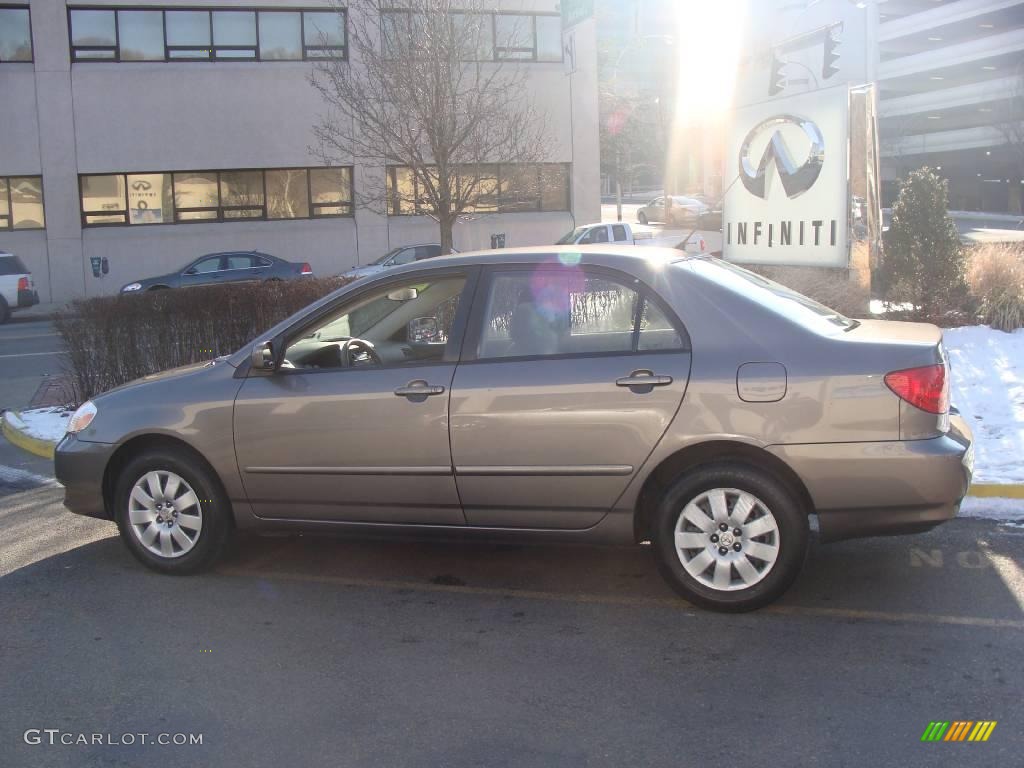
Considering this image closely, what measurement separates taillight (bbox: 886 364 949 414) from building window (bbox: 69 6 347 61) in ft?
84.3

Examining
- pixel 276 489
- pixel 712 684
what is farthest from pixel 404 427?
pixel 712 684

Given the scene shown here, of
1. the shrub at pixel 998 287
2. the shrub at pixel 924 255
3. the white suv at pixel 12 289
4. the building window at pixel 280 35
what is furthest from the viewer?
the building window at pixel 280 35

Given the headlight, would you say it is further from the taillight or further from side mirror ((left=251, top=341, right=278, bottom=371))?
the taillight

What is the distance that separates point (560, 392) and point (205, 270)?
21.6 m

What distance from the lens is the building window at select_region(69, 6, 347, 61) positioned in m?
28.2

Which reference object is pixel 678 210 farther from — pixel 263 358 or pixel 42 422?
pixel 263 358

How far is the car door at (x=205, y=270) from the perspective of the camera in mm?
24727

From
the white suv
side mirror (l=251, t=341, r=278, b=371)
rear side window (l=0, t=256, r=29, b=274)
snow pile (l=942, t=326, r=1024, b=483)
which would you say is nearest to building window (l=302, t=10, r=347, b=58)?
rear side window (l=0, t=256, r=29, b=274)

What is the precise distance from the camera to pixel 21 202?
1128 inches

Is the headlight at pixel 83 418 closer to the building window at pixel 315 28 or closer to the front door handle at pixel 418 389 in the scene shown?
the front door handle at pixel 418 389

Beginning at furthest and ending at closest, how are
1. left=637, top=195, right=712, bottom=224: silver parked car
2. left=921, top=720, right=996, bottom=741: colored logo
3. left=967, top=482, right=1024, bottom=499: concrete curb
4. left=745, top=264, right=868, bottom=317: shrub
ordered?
left=637, top=195, right=712, bottom=224: silver parked car, left=745, top=264, right=868, bottom=317: shrub, left=967, top=482, right=1024, bottom=499: concrete curb, left=921, top=720, right=996, bottom=741: colored logo

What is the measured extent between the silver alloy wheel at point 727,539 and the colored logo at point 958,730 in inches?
44.5

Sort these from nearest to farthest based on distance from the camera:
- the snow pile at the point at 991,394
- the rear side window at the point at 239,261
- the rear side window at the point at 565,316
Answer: the rear side window at the point at 565,316
the snow pile at the point at 991,394
the rear side window at the point at 239,261

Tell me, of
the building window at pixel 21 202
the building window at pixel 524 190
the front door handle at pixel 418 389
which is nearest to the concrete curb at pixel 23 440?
the front door handle at pixel 418 389
